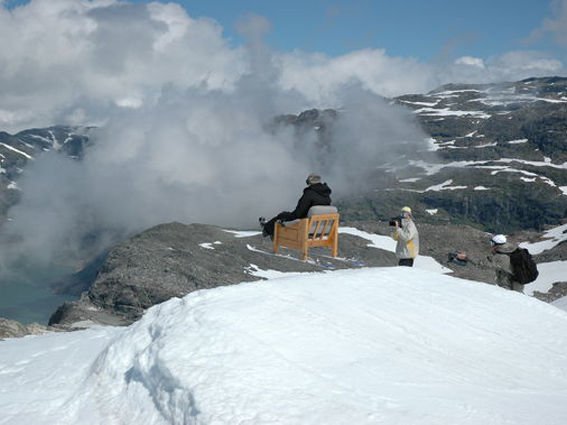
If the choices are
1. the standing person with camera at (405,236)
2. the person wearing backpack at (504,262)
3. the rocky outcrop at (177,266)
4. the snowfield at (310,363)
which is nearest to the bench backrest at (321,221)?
the standing person with camera at (405,236)

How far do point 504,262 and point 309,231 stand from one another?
211 inches

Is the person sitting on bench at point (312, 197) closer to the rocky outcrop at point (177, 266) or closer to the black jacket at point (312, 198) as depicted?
the black jacket at point (312, 198)

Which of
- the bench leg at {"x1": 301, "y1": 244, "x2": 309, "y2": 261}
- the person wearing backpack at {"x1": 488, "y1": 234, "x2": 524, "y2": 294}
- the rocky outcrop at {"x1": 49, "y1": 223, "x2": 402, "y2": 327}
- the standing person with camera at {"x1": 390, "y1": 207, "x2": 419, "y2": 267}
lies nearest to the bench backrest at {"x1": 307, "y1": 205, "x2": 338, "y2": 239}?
the bench leg at {"x1": 301, "y1": 244, "x2": 309, "y2": 261}

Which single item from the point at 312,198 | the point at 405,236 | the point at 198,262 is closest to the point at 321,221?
the point at 312,198

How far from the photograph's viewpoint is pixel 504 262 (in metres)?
16.1

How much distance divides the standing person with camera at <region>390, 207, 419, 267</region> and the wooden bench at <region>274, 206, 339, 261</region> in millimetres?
1844

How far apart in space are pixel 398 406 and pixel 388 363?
1496 mm

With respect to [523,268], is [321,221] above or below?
above

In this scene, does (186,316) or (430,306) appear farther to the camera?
(430,306)

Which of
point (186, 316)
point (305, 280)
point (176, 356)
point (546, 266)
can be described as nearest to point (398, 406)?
point (176, 356)

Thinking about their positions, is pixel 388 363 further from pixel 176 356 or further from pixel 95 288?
pixel 95 288

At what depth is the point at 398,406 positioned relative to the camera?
7598mm

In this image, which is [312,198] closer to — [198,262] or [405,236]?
[405,236]

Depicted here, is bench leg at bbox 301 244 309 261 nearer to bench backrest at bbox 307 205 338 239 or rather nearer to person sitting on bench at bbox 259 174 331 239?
bench backrest at bbox 307 205 338 239
